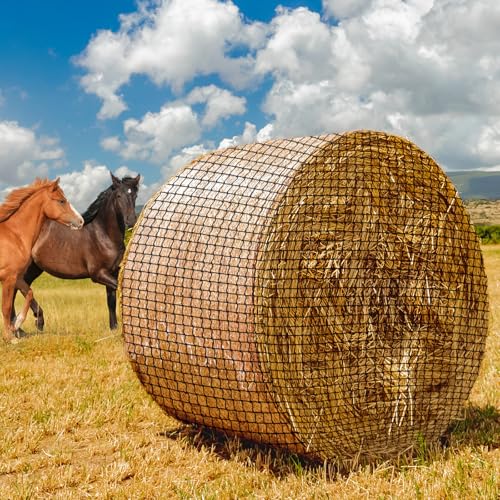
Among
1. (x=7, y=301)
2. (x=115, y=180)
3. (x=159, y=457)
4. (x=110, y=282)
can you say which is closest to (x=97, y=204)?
(x=115, y=180)

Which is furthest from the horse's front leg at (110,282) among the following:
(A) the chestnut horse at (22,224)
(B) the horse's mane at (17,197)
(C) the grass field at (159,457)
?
(C) the grass field at (159,457)

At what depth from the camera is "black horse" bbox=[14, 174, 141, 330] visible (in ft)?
32.7

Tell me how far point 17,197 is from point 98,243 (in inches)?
58.7

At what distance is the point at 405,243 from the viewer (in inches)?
182

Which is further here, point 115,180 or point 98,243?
point 115,180

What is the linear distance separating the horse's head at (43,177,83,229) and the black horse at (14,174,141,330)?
2.06ft

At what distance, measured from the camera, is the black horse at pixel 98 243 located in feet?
32.7

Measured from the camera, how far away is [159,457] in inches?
168

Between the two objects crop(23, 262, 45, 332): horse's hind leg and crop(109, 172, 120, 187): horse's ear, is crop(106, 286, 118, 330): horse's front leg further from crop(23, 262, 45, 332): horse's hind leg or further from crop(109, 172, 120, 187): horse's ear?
crop(109, 172, 120, 187): horse's ear

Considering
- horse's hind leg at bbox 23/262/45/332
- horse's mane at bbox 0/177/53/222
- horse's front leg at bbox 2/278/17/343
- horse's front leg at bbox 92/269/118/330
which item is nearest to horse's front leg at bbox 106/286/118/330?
horse's front leg at bbox 92/269/118/330

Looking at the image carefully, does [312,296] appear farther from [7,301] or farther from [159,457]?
[7,301]

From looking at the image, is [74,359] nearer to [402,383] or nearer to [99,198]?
[99,198]

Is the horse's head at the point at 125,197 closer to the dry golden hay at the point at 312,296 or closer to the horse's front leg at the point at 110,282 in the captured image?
the horse's front leg at the point at 110,282

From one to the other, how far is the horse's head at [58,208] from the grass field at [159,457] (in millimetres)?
→ 3260
